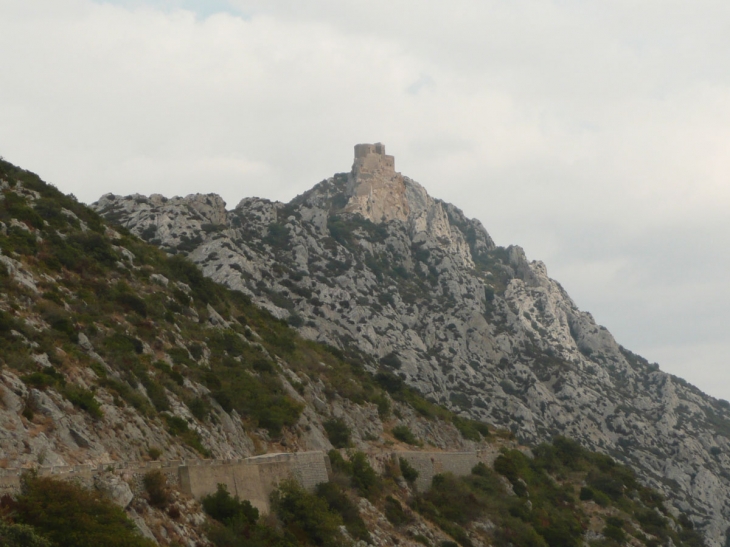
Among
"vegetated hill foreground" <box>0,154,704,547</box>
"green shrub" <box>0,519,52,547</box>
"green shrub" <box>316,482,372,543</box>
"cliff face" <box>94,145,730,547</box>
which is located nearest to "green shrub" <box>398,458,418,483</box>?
"vegetated hill foreground" <box>0,154,704,547</box>

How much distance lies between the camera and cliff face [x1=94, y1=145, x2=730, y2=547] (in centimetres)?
9850

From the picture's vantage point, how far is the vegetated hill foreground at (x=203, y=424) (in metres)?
27.7

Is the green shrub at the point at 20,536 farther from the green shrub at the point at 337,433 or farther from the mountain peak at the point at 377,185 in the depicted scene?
the mountain peak at the point at 377,185

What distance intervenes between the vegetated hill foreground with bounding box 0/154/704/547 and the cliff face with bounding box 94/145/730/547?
14540mm

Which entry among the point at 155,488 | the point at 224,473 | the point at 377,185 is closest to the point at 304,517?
the point at 224,473

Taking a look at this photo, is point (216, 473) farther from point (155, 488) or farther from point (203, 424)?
point (203, 424)

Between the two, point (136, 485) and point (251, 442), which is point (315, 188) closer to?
point (251, 442)

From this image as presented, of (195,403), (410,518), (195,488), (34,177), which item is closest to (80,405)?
(195,488)

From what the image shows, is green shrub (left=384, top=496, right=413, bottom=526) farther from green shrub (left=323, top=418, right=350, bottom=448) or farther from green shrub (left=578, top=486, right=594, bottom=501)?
green shrub (left=578, top=486, right=594, bottom=501)

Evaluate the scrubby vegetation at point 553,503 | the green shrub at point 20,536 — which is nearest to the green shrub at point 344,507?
the scrubby vegetation at point 553,503

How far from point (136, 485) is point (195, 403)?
60.5 feet

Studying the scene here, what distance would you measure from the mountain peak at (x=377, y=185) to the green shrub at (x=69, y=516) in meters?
128

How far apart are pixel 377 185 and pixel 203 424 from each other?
114 metres

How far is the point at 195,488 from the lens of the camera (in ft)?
97.9
